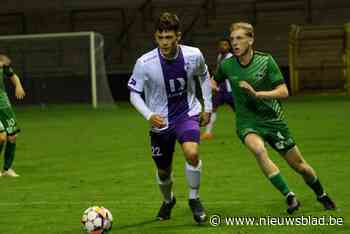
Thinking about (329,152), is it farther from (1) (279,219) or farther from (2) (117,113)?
(2) (117,113)

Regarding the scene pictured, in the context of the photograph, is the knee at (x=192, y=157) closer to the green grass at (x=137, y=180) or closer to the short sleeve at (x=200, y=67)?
the green grass at (x=137, y=180)

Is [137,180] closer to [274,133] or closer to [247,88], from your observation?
[274,133]

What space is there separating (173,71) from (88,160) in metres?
7.25

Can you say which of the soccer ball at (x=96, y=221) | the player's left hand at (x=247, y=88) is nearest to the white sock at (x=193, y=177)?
the player's left hand at (x=247, y=88)

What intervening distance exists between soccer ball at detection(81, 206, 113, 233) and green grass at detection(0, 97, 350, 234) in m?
0.56

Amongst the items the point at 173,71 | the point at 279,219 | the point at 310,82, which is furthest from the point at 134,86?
the point at 310,82

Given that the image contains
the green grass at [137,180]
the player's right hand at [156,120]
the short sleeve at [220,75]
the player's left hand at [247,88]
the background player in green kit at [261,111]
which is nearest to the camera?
the player's right hand at [156,120]

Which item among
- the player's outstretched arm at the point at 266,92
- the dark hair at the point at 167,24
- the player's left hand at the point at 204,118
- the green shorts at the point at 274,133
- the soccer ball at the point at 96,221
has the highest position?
the dark hair at the point at 167,24

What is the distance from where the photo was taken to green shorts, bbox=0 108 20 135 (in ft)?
45.6

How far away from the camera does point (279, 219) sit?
9.22m

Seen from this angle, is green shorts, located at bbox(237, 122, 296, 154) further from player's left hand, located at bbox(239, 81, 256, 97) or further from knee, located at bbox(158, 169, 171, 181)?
knee, located at bbox(158, 169, 171, 181)

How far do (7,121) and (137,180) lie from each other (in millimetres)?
2400

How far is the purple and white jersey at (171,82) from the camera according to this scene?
29.9 feet

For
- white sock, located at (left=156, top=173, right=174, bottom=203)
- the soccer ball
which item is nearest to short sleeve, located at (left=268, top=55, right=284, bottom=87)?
white sock, located at (left=156, top=173, right=174, bottom=203)
